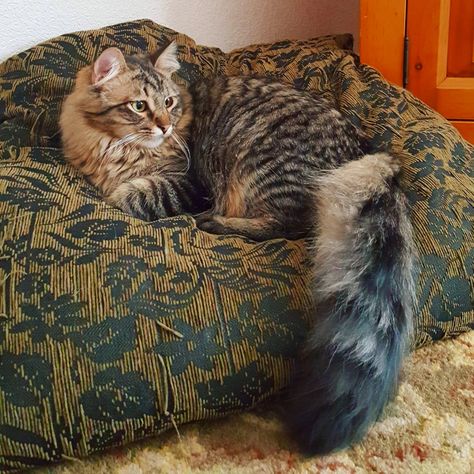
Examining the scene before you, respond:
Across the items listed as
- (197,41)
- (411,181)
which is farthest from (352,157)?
(197,41)

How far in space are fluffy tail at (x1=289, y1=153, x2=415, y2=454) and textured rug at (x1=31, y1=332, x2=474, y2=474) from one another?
48mm

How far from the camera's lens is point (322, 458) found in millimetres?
977

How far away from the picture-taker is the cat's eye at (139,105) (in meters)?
1.49

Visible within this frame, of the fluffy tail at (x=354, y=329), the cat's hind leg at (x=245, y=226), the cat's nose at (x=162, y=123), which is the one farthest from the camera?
the cat's nose at (x=162, y=123)

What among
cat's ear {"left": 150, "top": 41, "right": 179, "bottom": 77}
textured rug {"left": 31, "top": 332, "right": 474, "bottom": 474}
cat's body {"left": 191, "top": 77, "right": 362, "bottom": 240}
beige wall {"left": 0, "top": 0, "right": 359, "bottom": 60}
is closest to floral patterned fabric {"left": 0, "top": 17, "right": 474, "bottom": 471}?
textured rug {"left": 31, "top": 332, "right": 474, "bottom": 474}

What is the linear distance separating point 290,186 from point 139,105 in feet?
1.47

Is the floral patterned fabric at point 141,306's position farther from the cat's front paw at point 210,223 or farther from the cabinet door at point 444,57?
the cabinet door at point 444,57

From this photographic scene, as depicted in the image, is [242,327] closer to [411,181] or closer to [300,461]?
[300,461]

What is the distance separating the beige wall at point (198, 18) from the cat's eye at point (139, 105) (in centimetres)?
57

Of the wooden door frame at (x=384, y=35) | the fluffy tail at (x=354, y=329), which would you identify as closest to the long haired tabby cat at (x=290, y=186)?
the fluffy tail at (x=354, y=329)

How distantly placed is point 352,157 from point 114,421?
828 millimetres

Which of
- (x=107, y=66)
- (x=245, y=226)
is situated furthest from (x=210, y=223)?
(x=107, y=66)

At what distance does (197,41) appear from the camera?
222 cm

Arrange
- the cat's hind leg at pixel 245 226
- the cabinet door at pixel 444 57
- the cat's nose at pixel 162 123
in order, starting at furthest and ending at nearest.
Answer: the cabinet door at pixel 444 57
the cat's nose at pixel 162 123
the cat's hind leg at pixel 245 226
